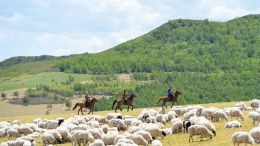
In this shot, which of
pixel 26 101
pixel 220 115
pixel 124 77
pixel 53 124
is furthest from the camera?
pixel 124 77

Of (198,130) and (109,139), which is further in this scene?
(198,130)

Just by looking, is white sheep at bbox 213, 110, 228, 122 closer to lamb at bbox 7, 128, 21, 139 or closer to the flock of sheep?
the flock of sheep

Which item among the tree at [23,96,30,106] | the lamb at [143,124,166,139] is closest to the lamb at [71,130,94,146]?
the lamb at [143,124,166,139]

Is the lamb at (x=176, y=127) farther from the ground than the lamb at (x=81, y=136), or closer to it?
farther from the ground

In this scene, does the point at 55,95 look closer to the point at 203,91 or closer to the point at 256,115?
the point at 203,91

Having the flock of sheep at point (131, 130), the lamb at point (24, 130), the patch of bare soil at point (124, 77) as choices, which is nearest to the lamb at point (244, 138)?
the flock of sheep at point (131, 130)

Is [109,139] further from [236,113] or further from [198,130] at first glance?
[236,113]

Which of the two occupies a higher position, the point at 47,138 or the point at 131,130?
the point at 131,130

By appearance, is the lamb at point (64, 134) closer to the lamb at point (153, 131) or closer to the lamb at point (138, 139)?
the lamb at point (153, 131)

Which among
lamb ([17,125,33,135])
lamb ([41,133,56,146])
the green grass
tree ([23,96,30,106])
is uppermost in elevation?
the green grass

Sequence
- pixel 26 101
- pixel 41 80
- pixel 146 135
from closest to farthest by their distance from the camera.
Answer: pixel 146 135
pixel 26 101
pixel 41 80

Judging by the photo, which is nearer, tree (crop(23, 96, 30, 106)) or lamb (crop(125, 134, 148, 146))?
lamb (crop(125, 134, 148, 146))

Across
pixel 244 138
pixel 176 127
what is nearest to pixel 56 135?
pixel 176 127

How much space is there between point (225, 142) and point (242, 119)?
830 cm
